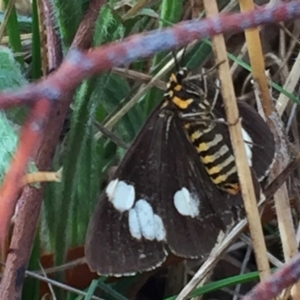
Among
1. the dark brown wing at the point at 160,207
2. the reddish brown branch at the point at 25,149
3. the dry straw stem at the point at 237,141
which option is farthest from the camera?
the dark brown wing at the point at 160,207

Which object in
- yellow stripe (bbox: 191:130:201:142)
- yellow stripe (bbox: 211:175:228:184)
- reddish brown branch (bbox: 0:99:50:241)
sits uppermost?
reddish brown branch (bbox: 0:99:50:241)

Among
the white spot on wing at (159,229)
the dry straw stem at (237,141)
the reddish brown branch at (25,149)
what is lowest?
the white spot on wing at (159,229)

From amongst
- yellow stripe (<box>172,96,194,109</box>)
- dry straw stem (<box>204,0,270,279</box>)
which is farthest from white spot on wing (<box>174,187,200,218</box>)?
dry straw stem (<box>204,0,270,279</box>)

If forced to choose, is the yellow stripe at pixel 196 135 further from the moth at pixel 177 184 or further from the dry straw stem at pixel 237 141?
the dry straw stem at pixel 237 141

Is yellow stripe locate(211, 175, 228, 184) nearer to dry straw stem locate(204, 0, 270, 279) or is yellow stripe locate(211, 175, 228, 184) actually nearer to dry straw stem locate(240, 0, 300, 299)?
dry straw stem locate(240, 0, 300, 299)

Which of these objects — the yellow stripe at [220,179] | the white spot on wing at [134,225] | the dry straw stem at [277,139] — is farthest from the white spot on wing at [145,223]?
the dry straw stem at [277,139]

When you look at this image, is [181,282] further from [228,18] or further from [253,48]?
[228,18]

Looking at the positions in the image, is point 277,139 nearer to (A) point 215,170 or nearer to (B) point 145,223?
(A) point 215,170
